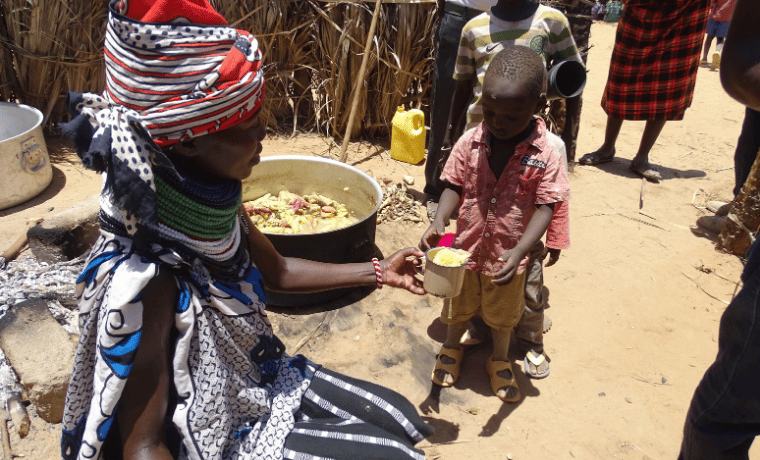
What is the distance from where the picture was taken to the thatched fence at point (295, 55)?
15.5 ft

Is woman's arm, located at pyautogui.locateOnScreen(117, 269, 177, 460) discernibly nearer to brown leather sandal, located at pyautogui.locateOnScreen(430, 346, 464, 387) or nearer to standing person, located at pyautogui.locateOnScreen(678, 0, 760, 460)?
standing person, located at pyautogui.locateOnScreen(678, 0, 760, 460)

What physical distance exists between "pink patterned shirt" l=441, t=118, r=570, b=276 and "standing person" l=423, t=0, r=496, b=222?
175 cm

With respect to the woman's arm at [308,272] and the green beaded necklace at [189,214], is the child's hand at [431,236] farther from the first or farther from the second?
the green beaded necklace at [189,214]

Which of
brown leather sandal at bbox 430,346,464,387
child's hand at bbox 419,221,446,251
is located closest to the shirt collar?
child's hand at bbox 419,221,446,251

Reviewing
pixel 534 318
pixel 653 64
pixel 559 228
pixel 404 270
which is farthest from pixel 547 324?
pixel 653 64

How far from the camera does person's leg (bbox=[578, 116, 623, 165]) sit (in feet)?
18.5

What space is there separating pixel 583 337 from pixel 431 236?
145cm

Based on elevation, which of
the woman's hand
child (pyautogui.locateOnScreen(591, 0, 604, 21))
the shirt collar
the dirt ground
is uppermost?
the shirt collar

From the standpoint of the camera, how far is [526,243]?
2.23m

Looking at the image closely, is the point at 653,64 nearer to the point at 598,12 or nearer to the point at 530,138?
the point at 530,138

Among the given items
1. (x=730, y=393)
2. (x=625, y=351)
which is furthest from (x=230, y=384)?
(x=625, y=351)

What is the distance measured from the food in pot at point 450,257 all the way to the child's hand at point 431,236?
0.17 meters

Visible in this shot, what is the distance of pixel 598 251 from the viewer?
4027mm

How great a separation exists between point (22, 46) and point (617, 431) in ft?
18.1
